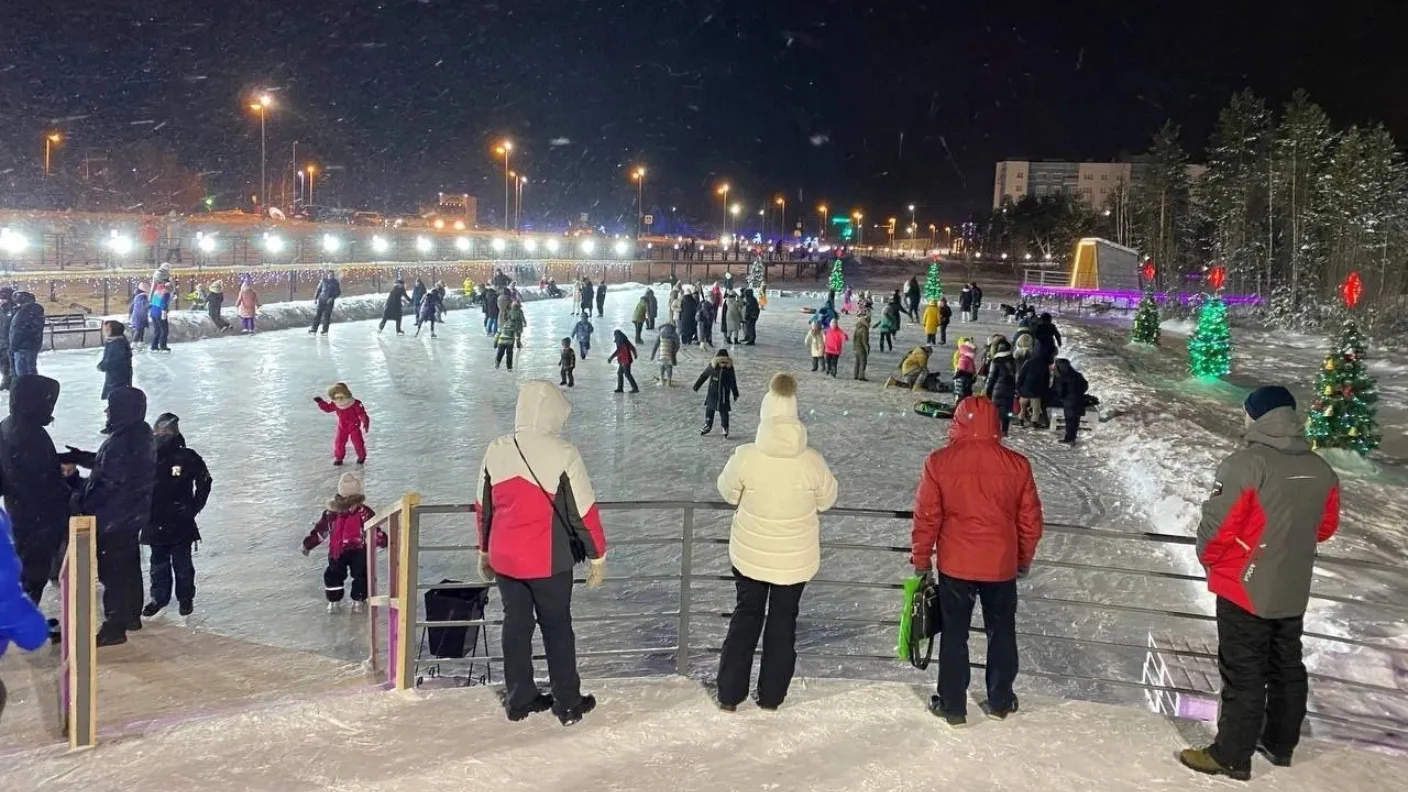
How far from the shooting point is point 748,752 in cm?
393

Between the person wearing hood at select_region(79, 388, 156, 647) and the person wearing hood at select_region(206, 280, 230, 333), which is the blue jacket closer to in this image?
the person wearing hood at select_region(79, 388, 156, 647)

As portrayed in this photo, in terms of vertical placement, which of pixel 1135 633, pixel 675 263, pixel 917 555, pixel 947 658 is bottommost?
pixel 1135 633

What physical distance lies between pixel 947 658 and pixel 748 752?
96 cm

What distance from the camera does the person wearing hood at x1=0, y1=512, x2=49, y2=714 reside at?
287 cm

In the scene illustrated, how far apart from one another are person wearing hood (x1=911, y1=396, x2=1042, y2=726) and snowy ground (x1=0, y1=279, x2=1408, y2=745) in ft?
2.42

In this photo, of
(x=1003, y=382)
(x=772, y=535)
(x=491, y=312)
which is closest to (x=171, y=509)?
(x=772, y=535)

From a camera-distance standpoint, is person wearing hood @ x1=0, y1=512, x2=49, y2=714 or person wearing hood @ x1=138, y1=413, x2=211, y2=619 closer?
person wearing hood @ x1=0, y1=512, x2=49, y2=714

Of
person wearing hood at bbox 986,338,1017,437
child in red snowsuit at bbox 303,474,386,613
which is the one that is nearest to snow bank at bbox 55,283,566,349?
child in red snowsuit at bbox 303,474,386,613

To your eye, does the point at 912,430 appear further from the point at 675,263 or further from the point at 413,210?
the point at 413,210

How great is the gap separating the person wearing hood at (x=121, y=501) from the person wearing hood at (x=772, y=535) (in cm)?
354

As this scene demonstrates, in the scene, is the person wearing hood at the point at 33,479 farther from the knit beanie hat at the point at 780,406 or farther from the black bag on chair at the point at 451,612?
the knit beanie hat at the point at 780,406

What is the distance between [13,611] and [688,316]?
2170 centimetres

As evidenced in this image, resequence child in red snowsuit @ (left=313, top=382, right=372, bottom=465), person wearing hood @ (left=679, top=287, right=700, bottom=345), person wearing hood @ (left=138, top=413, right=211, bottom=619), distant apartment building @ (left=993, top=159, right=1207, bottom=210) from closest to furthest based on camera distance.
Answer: person wearing hood @ (left=138, top=413, right=211, bottom=619), child in red snowsuit @ (left=313, top=382, right=372, bottom=465), person wearing hood @ (left=679, top=287, right=700, bottom=345), distant apartment building @ (left=993, top=159, right=1207, bottom=210)

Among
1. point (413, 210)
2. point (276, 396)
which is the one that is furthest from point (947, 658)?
point (413, 210)
